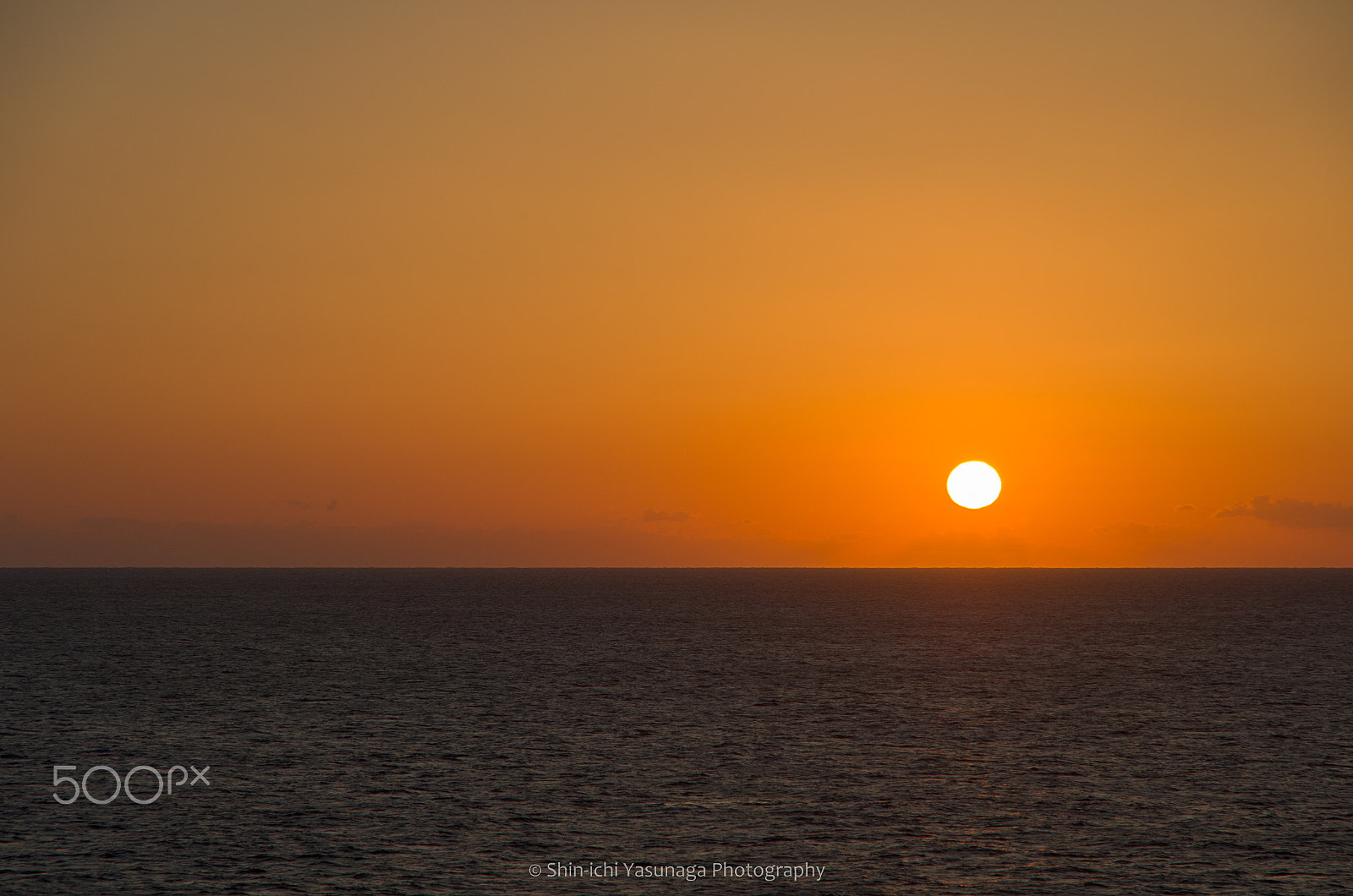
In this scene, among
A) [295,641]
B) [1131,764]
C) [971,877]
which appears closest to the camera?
[971,877]

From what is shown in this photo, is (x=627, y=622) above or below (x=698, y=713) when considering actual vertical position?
above

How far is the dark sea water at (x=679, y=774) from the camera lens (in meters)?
43.4

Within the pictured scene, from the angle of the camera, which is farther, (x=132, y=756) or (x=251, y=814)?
(x=132, y=756)

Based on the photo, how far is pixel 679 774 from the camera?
5894 centimetres

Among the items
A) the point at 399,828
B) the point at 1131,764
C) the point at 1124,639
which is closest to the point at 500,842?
the point at 399,828

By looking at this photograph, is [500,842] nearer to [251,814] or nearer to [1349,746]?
[251,814]

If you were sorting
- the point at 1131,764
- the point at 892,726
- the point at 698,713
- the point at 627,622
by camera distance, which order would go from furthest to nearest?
the point at 627,622, the point at 698,713, the point at 892,726, the point at 1131,764

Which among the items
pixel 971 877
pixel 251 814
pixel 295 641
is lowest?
pixel 971 877

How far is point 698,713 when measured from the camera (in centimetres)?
8019

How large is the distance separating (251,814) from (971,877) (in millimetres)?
29356

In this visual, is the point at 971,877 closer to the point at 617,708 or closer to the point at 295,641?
the point at 617,708

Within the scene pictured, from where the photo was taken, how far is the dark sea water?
143 ft

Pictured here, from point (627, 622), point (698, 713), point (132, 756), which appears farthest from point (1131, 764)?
point (627, 622)

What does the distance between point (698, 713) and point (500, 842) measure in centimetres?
3480
